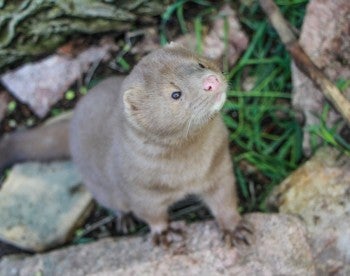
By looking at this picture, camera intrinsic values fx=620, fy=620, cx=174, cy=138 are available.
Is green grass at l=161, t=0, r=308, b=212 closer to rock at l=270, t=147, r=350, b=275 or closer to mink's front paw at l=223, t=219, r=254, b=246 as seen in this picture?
rock at l=270, t=147, r=350, b=275

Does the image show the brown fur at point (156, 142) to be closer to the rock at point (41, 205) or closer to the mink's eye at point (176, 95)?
the mink's eye at point (176, 95)

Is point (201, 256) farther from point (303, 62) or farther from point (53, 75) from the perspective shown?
point (53, 75)

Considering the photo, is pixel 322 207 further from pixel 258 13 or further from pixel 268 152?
pixel 258 13

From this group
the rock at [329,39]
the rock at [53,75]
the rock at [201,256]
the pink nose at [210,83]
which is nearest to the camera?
the pink nose at [210,83]

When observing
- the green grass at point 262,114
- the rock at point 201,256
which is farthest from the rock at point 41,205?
the green grass at point 262,114

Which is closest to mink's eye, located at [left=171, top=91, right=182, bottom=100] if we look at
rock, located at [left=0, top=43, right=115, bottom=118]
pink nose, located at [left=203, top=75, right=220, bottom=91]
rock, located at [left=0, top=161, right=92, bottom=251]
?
pink nose, located at [left=203, top=75, right=220, bottom=91]

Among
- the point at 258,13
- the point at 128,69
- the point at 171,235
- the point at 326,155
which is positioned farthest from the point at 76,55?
the point at 326,155

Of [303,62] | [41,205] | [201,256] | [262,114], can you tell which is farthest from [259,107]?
[41,205]
